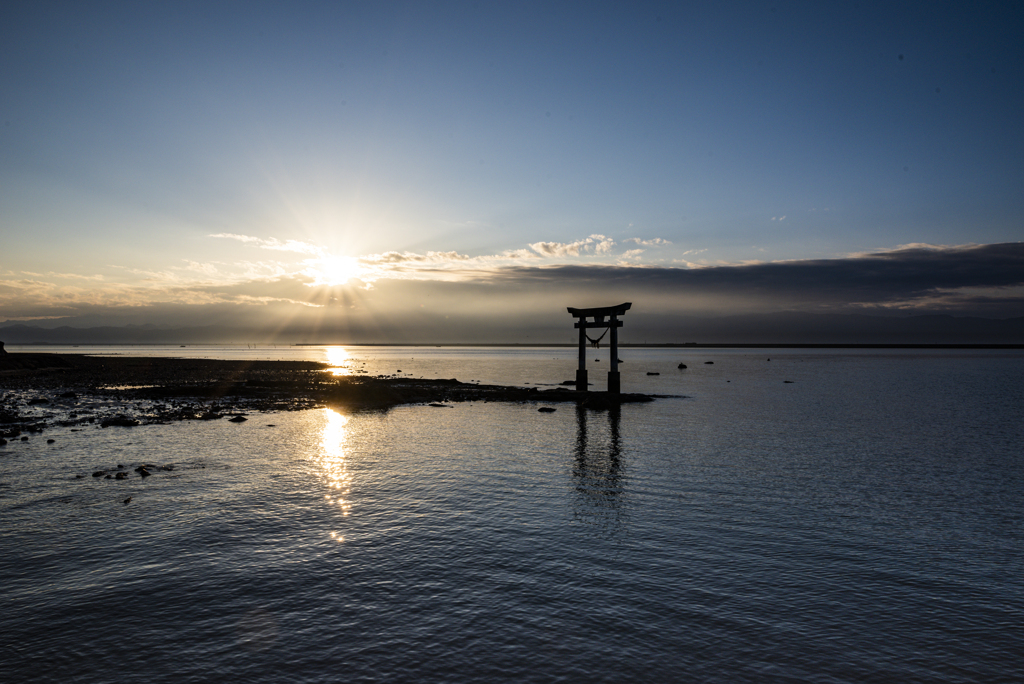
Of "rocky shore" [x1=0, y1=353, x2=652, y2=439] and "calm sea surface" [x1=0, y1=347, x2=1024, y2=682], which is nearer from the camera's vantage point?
"calm sea surface" [x1=0, y1=347, x2=1024, y2=682]

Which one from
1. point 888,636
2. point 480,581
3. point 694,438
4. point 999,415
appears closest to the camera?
point 888,636

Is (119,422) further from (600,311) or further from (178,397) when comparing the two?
(600,311)

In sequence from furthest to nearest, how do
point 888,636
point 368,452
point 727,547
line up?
point 368,452 < point 727,547 < point 888,636

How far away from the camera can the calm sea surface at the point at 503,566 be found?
7.10m

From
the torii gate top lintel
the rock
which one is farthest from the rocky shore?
the torii gate top lintel

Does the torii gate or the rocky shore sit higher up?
the torii gate

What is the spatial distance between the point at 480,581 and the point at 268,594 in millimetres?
3505

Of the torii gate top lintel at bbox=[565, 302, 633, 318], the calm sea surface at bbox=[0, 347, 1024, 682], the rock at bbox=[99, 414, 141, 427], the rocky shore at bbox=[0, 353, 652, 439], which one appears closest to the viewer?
the calm sea surface at bbox=[0, 347, 1024, 682]

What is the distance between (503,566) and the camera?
10164mm

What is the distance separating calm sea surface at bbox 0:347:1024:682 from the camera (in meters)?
7.10

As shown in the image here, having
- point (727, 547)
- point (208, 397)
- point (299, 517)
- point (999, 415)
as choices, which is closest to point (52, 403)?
point (208, 397)

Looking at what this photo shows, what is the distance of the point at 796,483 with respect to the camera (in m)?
17.3

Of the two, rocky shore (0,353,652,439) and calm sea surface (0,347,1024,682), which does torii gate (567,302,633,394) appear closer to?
rocky shore (0,353,652,439)

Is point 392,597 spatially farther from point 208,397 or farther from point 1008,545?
point 208,397
